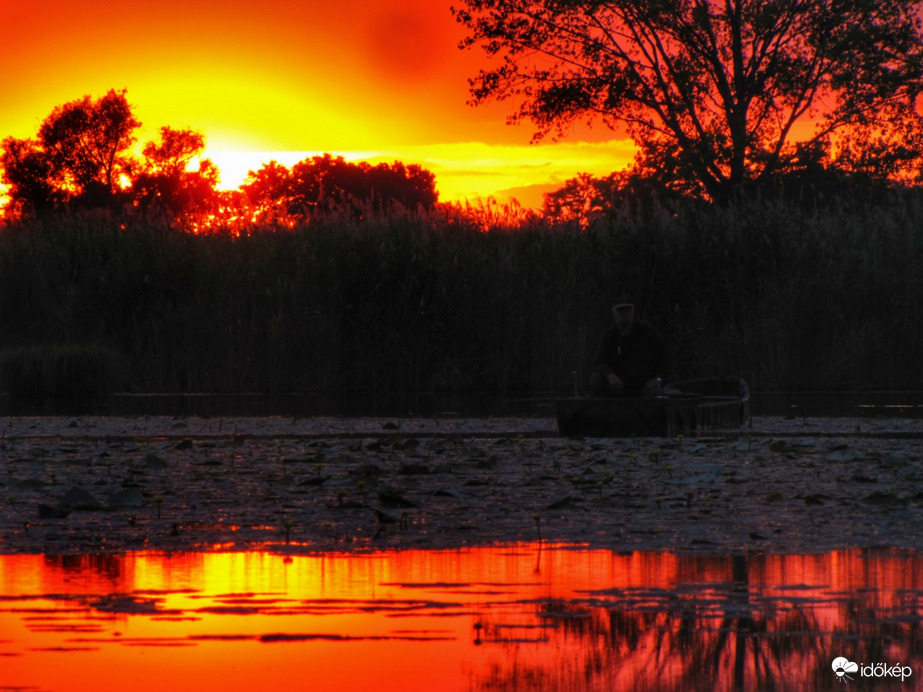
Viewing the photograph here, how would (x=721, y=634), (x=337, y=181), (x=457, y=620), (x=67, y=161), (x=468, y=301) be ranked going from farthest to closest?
(x=337, y=181) < (x=67, y=161) < (x=468, y=301) < (x=457, y=620) < (x=721, y=634)

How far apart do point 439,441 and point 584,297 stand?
11303mm

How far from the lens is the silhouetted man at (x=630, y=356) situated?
517 inches

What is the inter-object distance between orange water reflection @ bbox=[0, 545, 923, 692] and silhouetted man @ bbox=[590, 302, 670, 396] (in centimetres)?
766

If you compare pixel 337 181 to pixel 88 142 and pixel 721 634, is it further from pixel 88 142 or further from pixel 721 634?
pixel 721 634

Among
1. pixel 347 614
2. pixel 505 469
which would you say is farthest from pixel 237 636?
pixel 505 469

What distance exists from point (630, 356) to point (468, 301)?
8.92m

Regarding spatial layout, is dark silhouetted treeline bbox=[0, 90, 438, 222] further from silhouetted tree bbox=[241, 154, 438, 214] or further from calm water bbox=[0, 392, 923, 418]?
calm water bbox=[0, 392, 923, 418]

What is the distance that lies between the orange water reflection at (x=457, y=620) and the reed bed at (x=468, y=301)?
16.3 meters

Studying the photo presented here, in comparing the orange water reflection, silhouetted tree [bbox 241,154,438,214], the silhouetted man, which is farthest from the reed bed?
silhouetted tree [bbox 241,154,438,214]

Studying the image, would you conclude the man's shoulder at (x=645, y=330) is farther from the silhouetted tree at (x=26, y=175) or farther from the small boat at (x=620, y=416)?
the silhouetted tree at (x=26, y=175)

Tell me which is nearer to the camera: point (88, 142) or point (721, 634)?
point (721, 634)

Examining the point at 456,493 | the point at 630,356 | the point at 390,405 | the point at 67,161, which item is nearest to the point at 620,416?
the point at 630,356

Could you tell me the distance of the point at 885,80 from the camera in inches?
1218

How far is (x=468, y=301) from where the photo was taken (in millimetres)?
22000
